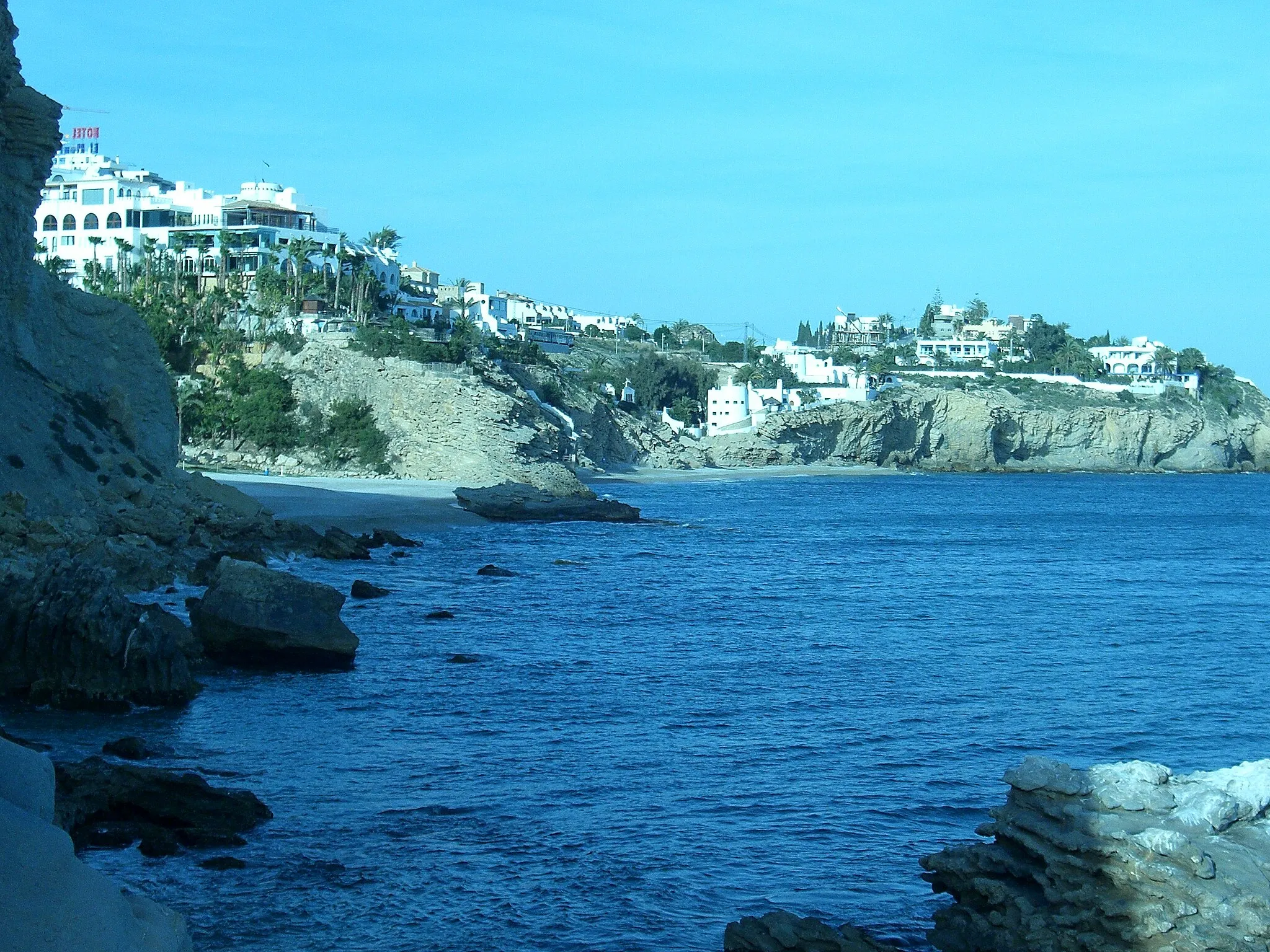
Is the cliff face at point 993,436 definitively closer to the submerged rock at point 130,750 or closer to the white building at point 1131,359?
the white building at point 1131,359

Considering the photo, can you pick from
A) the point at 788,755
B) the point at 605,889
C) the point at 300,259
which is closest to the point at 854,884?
the point at 605,889

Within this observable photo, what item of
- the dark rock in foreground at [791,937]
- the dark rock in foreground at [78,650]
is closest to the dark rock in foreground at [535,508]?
the dark rock in foreground at [78,650]

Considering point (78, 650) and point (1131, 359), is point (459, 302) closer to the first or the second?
point (1131, 359)

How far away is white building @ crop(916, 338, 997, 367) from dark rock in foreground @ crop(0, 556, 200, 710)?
139 metres

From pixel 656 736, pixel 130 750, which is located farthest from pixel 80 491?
pixel 656 736

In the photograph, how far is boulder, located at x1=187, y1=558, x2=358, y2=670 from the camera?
68.7ft

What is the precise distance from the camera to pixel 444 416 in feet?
227

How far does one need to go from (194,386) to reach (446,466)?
15651 millimetres

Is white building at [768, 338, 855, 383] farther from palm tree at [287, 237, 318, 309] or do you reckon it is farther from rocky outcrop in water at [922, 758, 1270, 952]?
rocky outcrop in water at [922, 758, 1270, 952]

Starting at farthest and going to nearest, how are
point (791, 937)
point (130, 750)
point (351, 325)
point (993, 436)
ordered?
point (993, 436) → point (351, 325) → point (130, 750) → point (791, 937)

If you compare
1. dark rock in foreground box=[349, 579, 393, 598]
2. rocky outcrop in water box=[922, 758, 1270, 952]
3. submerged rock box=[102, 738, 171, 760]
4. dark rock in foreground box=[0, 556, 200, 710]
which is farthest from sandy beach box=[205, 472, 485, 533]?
rocky outcrop in water box=[922, 758, 1270, 952]

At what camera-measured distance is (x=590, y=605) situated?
31609mm

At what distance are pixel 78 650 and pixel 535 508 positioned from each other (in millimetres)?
38037

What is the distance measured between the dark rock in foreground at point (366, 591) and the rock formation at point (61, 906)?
76.4 ft
